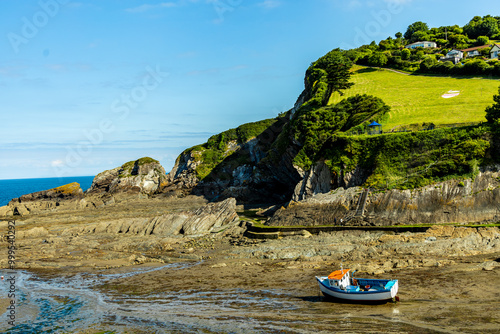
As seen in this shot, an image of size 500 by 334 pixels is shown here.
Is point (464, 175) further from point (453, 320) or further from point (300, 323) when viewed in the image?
point (300, 323)

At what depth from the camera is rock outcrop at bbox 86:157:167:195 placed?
101812 mm

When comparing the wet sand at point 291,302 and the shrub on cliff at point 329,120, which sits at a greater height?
the shrub on cliff at point 329,120

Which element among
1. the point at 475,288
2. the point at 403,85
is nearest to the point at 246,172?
the point at 403,85

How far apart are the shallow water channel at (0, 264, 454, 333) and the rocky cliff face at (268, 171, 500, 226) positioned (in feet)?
70.9

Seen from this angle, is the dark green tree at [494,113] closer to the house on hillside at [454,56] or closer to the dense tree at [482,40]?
the house on hillside at [454,56]

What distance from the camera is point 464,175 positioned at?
43.6m

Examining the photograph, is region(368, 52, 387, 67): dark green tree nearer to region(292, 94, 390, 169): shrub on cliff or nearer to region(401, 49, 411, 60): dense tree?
region(401, 49, 411, 60): dense tree

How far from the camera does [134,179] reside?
102750 millimetres

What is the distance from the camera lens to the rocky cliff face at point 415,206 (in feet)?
135

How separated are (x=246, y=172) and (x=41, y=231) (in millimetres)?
52249

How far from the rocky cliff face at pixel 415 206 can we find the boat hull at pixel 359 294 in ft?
71.2

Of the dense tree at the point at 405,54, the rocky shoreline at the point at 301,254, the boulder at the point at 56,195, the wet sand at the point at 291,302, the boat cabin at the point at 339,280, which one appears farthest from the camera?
the dense tree at the point at 405,54

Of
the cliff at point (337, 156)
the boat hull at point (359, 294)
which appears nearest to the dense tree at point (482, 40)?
the cliff at point (337, 156)

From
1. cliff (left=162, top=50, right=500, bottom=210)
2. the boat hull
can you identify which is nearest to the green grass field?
cliff (left=162, top=50, right=500, bottom=210)
